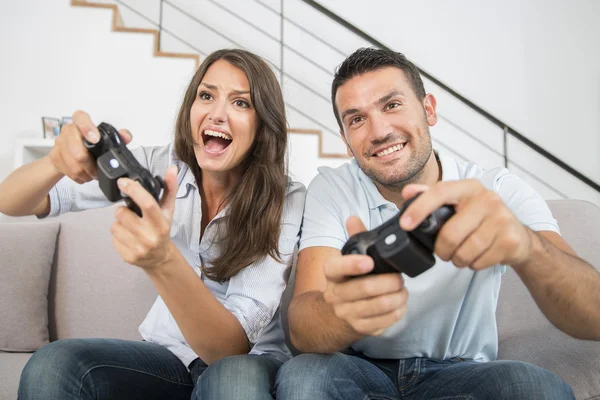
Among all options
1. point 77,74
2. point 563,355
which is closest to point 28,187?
point 563,355

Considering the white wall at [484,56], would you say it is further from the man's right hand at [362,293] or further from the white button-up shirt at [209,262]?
the man's right hand at [362,293]

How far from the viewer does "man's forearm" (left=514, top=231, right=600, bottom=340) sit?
836 mm

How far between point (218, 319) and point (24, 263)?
901 mm

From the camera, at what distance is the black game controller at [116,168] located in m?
0.78

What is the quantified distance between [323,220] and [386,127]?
0.94ft

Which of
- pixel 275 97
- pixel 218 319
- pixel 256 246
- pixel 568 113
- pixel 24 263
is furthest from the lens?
pixel 568 113

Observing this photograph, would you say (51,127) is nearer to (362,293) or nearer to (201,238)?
(201,238)

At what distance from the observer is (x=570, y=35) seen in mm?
4277

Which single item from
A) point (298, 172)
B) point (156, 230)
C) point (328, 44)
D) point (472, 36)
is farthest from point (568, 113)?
point (156, 230)

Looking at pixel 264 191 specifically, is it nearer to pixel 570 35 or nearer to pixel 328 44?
pixel 328 44

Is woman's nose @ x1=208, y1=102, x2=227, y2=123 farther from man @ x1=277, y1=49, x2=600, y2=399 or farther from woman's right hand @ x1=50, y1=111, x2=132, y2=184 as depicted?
woman's right hand @ x1=50, y1=111, x2=132, y2=184

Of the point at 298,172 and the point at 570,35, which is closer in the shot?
the point at 298,172

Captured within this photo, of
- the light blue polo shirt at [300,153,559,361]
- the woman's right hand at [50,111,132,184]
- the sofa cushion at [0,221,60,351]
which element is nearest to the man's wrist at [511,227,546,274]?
the light blue polo shirt at [300,153,559,361]

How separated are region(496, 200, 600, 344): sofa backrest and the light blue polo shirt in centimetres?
29
